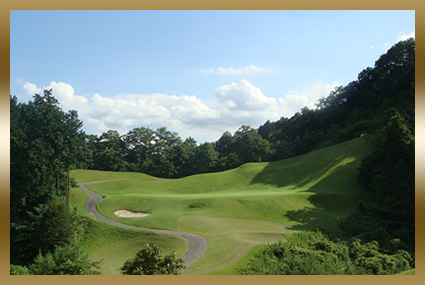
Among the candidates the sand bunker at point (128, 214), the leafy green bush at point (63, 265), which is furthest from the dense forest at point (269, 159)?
the sand bunker at point (128, 214)

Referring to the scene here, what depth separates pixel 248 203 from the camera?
31531 mm

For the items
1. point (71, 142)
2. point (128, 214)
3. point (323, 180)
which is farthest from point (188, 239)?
point (323, 180)

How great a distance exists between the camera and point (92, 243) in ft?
84.4

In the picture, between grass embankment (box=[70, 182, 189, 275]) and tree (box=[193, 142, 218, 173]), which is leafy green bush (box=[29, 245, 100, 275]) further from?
tree (box=[193, 142, 218, 173])

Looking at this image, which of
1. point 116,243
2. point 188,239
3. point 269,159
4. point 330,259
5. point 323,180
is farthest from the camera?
point 269,159

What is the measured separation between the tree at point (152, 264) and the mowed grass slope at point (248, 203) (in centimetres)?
264

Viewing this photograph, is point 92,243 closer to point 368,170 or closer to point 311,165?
point 368,170

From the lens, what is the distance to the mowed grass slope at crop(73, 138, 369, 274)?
Result: 2294cm

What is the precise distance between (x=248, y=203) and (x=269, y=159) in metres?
41.5

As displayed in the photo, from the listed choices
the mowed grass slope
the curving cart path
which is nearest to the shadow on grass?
the mowed grass slope

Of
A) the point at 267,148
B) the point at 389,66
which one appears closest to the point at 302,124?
the point at 267,148

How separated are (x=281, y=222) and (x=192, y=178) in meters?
26.6

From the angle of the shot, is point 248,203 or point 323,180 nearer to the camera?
point 248,203

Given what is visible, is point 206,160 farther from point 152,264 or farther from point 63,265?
point 63,265
